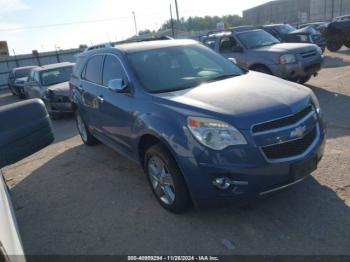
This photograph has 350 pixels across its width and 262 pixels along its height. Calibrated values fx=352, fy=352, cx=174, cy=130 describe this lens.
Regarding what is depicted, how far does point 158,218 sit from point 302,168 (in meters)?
A: 1.62

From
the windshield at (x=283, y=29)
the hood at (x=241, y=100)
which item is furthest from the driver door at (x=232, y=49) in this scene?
the windshield at (x=283, y=29)

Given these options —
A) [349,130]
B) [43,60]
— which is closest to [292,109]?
[349,130]

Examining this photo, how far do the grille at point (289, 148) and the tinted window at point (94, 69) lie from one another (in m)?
3.16

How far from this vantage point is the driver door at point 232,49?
32.6ft

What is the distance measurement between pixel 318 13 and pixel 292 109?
77408mm

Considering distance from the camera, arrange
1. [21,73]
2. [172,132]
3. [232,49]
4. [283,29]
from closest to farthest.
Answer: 1. [172,132]
2. [232,49]
3. [283,29]
4. [21,73]

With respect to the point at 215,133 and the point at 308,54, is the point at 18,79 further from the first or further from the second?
the point at 215,133

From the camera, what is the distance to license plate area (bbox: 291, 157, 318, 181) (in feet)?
10.7

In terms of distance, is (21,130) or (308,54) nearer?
(21,130)

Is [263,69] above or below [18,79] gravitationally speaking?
above

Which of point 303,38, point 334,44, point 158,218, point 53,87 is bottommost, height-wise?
point 158,218

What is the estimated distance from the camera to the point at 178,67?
4566mm

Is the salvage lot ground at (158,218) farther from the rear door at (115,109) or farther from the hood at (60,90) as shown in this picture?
the hood at (60,90)

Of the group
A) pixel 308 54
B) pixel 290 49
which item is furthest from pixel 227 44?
pixel 308 54
